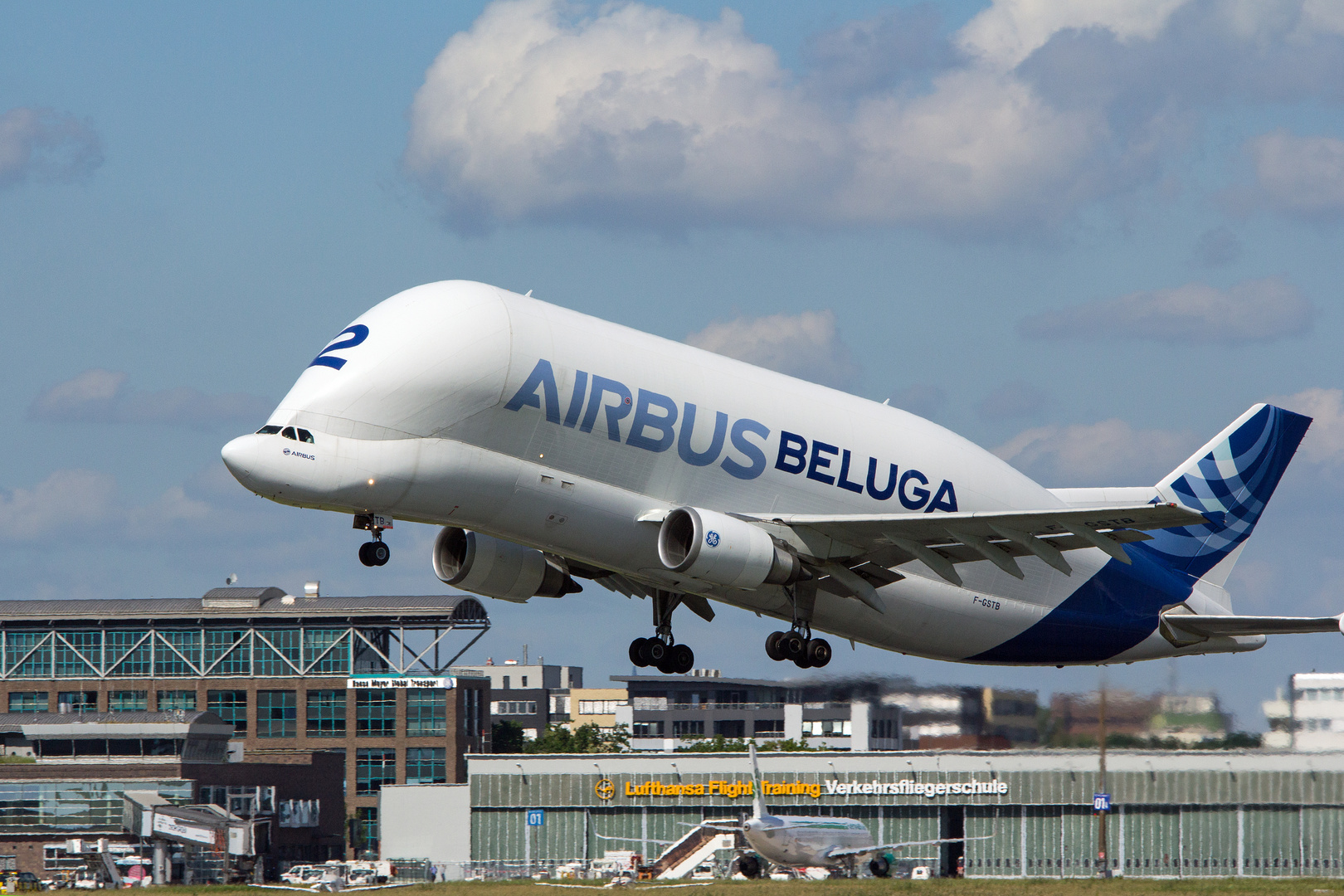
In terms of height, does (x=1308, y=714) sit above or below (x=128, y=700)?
above

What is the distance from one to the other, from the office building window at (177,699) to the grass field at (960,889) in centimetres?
5427

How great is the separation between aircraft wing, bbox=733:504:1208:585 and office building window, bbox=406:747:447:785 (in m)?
98.5

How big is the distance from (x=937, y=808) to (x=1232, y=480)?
4893 centimetres

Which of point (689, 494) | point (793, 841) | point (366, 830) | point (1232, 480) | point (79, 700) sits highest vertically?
point (1232, 480)

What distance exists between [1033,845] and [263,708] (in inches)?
2758

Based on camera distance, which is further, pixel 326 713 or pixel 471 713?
pixel 471 713

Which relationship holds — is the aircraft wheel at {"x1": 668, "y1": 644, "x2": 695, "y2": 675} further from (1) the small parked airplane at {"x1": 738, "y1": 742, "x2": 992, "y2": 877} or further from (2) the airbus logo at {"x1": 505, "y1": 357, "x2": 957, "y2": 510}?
(1) the small parked airplane at {"x1": 738, "y1": 742, "x2": 992, "y2": 877}

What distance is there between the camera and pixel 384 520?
34.3 m

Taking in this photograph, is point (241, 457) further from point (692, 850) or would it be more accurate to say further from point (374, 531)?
point (692, 850)

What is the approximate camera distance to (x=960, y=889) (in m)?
75.9

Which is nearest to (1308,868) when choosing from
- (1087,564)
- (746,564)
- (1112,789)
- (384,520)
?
(1112,789)

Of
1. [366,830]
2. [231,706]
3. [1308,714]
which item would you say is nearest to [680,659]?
[1308,714]

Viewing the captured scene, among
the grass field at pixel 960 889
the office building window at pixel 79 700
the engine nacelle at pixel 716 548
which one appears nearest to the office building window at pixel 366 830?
the office building window at pixel 79 700

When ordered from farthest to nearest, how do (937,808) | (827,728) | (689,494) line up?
(827,728)
(937,808)
(689,494)
